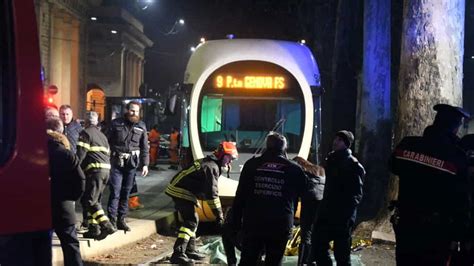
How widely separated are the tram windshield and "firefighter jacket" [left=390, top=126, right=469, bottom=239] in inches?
239

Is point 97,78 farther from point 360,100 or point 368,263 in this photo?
point 368,263

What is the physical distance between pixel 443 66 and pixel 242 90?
3.57 metres

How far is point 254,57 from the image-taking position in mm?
11250

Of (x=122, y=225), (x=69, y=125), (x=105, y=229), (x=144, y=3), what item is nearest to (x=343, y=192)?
(x=105, y=229)

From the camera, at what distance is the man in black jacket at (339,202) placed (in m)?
6.58

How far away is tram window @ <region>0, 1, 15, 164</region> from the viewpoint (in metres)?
2.72

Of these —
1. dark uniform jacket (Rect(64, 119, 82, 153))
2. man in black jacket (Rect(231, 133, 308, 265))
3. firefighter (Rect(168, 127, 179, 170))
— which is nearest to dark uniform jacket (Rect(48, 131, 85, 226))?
man in black jacket (Rect(231, 133, 308, 265))

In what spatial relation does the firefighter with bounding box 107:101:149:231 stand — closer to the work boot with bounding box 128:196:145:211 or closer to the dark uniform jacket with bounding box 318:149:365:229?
the work boot with bounding box 128:196:145:211

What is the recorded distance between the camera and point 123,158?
29.8 feet

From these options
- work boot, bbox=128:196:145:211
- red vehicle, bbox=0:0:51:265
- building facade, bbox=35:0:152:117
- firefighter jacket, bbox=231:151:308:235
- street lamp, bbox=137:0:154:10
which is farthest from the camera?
street lamp, bbox=137:0:154:10

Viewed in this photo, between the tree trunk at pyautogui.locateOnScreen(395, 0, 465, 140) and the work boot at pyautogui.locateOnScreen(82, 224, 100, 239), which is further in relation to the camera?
the tree trunk at pyautogui.locateOnScreen(395, 0, 465, 140)

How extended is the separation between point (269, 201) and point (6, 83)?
10.9 ft

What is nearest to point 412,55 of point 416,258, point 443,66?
point 443,66

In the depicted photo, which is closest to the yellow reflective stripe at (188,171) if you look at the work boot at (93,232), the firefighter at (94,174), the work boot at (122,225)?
the firefighter at (94,174)
